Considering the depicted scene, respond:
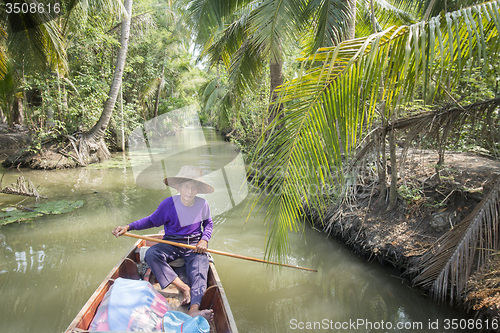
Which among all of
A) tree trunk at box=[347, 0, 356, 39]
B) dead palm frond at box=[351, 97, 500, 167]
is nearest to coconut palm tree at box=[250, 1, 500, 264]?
dead palm frond at box=[351, 97, 500, 167]

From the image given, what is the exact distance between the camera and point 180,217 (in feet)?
11.7

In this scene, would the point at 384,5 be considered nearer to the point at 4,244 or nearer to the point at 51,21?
the point at 51,21

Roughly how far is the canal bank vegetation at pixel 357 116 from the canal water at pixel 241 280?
399 mm

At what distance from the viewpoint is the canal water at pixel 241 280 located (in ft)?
11.9

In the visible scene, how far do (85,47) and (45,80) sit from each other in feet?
7.77

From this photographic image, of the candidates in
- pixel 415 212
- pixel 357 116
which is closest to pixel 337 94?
pixel 357 116

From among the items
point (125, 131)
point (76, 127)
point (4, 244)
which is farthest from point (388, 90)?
point (125, 131)

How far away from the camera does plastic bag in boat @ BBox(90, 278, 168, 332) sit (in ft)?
7.93

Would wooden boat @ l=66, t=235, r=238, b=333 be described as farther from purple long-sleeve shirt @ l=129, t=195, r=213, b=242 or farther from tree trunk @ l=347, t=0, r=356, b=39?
tree trunk @ l=347, t=0, r=356, b=39

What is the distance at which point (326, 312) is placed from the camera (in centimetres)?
387

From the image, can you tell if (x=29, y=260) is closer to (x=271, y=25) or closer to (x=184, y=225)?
(x=184, y=225)

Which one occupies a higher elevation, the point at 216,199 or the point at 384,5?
the point at 384,5

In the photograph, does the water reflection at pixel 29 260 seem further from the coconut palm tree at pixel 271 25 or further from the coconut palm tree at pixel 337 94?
the coconut palm tree at pixel 337 94

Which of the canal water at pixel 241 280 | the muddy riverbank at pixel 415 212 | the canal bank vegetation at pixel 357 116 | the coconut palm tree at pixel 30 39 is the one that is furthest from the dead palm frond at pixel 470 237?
the coconut palm tree at pixel 30 39
